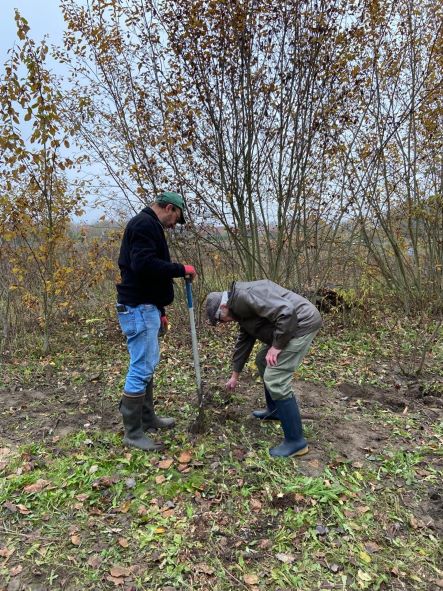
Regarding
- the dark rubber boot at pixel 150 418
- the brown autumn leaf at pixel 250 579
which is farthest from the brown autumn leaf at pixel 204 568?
the dark rubber boot at pixel 150 418

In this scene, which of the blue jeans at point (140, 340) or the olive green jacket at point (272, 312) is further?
the blue jeans at point (140, 340)

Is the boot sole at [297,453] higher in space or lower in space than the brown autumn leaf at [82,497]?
lower

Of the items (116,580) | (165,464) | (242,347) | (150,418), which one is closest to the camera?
(116,580)

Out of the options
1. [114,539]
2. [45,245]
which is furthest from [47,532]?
[45,245]

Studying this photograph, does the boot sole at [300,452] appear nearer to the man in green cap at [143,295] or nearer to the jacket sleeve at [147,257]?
the man in green cap at [143,295]

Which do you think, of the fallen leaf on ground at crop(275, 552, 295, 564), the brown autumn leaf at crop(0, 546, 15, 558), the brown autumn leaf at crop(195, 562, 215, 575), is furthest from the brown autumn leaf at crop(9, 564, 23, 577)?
the fallen leaf on ground at crop(275, 552, 295, 564)

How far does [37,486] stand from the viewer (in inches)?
125

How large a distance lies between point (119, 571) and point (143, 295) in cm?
189

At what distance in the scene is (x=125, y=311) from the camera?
3.55 meters

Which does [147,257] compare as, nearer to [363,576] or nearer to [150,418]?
[150,418]

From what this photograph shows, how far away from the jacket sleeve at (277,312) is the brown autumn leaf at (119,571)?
166 centimetres

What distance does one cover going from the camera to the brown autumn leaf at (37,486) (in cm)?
314

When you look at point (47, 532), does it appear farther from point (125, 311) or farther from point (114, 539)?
point (125, 311)

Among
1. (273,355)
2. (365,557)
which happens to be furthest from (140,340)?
(365,557)
